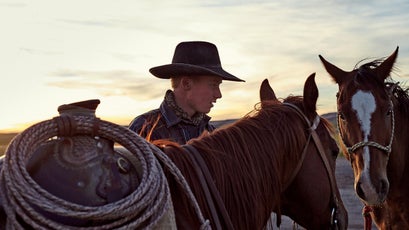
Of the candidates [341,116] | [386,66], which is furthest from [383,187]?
[386,66]

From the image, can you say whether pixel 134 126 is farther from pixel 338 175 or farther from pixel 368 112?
pixel 338 175

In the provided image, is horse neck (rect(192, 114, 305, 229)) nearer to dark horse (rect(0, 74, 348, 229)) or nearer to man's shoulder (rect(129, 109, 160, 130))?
dark horse (rect(0, 74, 348, 229))

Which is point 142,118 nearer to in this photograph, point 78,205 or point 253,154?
point 253,154

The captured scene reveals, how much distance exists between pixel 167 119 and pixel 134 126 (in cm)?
26

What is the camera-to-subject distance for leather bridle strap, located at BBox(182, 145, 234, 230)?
251 centimetres

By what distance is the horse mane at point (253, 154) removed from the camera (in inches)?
104

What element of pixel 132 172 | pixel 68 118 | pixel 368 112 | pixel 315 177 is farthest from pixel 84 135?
pixel 368 112

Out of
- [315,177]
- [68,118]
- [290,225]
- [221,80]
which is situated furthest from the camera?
[290,225]

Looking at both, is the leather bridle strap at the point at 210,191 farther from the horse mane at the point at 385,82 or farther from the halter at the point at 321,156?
the horse mane at the point at 385,82

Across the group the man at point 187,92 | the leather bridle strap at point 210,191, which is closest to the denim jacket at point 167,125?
the man at point 187,92

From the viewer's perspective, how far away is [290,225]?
9.29 meters

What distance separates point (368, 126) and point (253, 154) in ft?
6.06

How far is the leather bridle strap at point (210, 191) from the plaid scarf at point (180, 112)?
5.89ft

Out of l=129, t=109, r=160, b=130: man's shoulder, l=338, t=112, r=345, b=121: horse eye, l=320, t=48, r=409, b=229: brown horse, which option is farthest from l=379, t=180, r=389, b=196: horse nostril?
l=129, t=109, r=160, b=130: man's shoulder
